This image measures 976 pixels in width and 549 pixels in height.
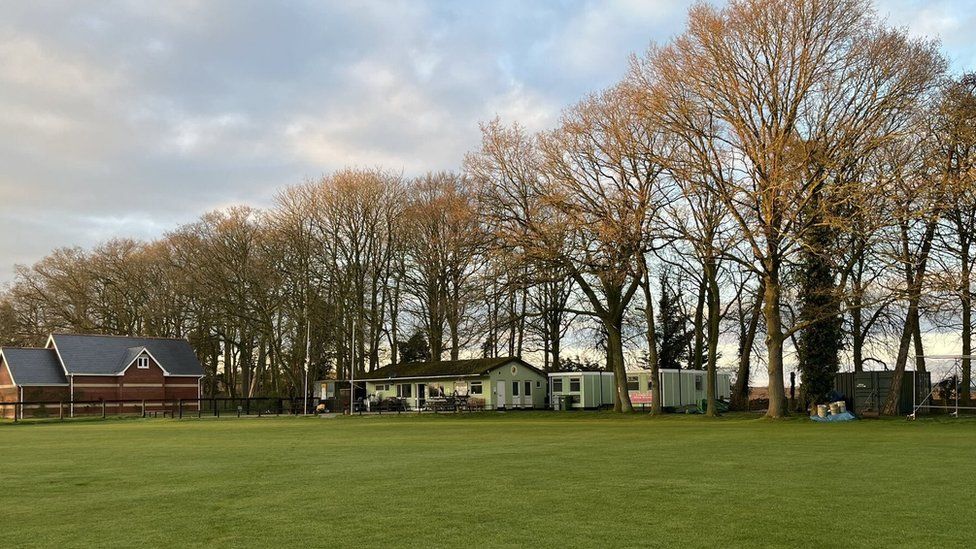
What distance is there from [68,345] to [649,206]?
142 feet

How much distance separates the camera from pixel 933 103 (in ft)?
104

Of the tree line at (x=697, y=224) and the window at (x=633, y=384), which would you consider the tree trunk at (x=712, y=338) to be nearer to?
the tree line at (x=697, y=224)

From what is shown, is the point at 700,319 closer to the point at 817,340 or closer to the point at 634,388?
the point at 634,388

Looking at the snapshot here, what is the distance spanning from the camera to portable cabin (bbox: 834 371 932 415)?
36.7 meters

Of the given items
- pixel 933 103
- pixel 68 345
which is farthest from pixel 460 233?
pixel 68 345

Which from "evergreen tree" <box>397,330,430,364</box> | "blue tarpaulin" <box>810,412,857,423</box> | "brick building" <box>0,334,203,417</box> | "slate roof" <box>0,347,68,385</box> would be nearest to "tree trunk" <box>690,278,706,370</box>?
"blue tarpaulin" <box>810,412,857,423</box>

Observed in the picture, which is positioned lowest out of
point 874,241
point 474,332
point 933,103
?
point 474,332

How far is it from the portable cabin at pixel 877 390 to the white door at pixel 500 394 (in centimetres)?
2075

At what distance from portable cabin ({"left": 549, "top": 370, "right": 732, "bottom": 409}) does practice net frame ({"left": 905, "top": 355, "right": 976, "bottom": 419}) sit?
13047 millimetres

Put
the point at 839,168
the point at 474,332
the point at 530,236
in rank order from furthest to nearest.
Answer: the point at 474,332 < the point at 530,236 < the point at 839,168

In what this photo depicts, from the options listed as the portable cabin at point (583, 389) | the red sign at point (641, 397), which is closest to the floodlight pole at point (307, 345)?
the portable cabin at point (583, 389)

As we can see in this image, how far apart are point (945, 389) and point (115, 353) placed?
172ft

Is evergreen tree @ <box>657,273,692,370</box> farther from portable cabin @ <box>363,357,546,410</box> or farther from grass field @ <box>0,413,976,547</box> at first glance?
grass field @ <box>0,413,976,547</box>

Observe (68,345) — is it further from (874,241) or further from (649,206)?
(874,241)
